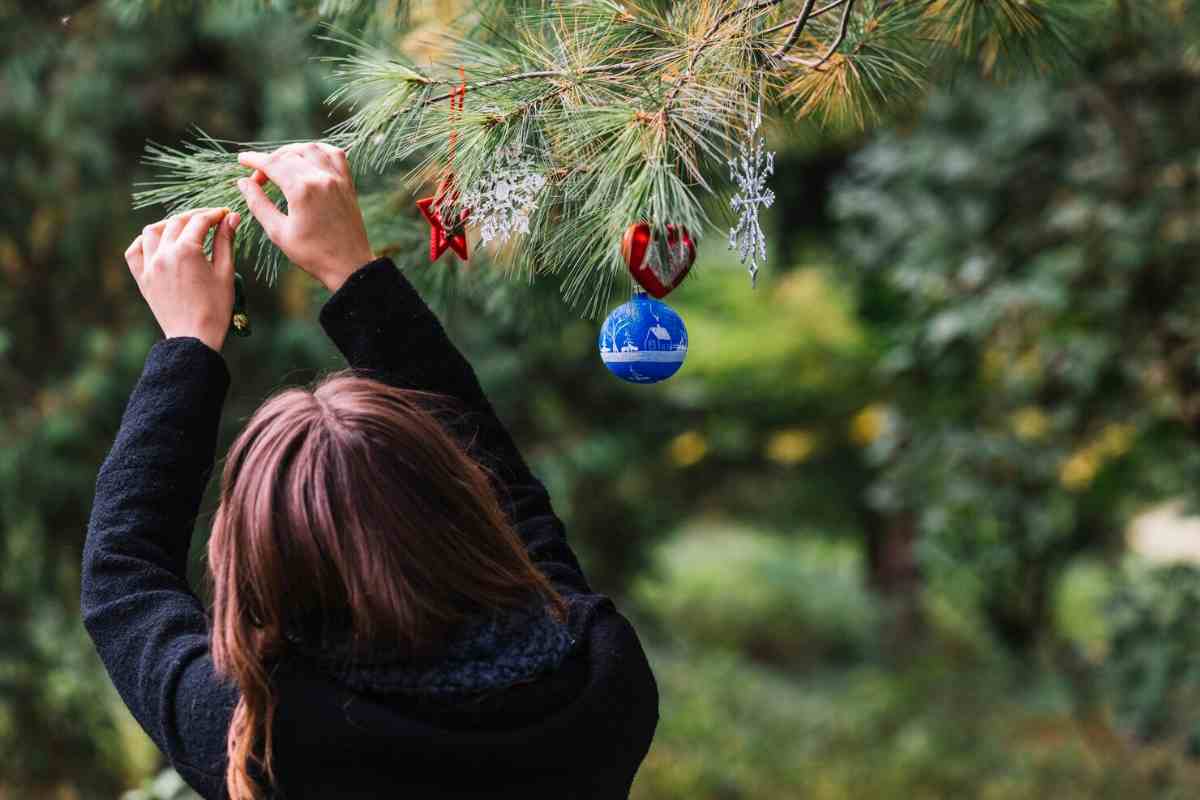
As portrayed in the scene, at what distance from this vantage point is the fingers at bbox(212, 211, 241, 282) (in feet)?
4.00

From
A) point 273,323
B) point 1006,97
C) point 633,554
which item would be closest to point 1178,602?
point 1006,97

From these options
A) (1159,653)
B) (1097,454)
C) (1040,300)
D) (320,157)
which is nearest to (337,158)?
(320,157)

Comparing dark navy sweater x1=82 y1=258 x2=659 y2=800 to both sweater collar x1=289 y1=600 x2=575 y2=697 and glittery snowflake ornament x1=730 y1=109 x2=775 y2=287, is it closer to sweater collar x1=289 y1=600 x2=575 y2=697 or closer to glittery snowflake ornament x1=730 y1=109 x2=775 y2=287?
sweater collar x1=289 y1=600 x2=575 y2=697

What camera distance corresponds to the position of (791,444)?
6.40 metres

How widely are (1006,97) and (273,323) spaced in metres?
2.79

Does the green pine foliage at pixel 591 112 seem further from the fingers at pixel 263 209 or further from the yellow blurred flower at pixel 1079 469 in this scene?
the yellow blurred flower at pixel 1079 469

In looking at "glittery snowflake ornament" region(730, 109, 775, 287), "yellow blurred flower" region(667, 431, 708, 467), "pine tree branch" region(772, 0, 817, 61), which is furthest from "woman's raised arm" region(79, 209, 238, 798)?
"yellow blurred flower" region(667, 431, 708, 467)

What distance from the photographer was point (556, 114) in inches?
52.4

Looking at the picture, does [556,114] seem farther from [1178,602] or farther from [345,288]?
[1178,602]

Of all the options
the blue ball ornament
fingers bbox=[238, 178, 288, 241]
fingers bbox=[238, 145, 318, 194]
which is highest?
fingers bbox=[238, 145, 318, 194]

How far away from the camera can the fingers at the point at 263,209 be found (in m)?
1.21

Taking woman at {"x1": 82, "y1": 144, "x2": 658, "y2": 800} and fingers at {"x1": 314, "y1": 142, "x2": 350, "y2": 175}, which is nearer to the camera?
woman at {"x1": 82, "y1": 144, "x2": 658, "y2": 800}

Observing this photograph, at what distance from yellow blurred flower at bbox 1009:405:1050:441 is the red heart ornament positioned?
3.19 meters

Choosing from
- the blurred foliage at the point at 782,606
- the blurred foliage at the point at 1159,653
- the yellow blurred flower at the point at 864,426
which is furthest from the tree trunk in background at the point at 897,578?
the blurred foliage at the point at 1159,653
